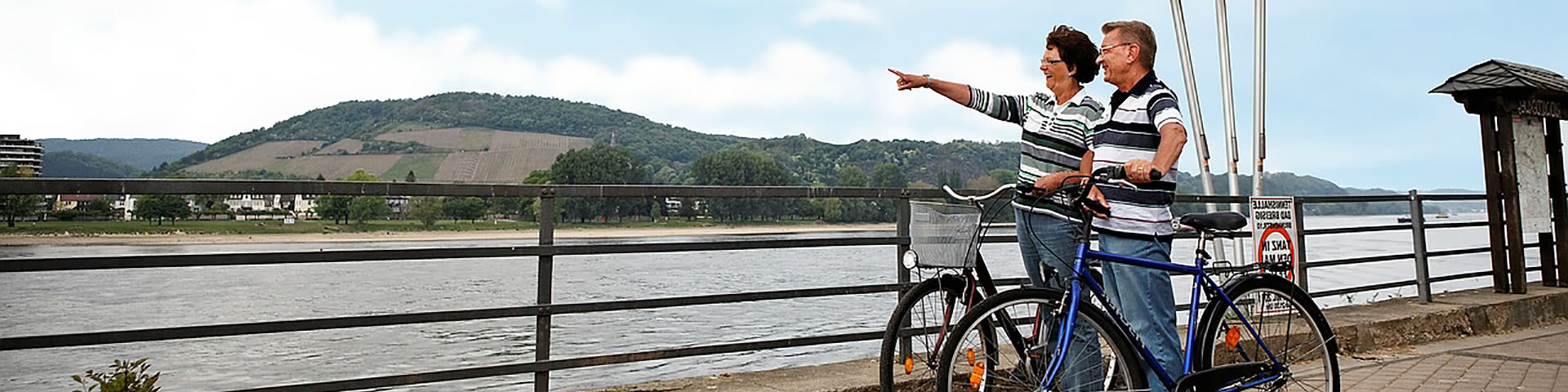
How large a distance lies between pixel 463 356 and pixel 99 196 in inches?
362

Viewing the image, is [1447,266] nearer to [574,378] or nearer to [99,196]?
[574,378]

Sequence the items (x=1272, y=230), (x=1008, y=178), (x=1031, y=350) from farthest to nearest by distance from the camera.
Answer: (x=1008, y=178) → (x=1272, y=230) → (x=1031, y=350)

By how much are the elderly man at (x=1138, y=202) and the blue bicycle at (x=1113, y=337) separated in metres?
0.04

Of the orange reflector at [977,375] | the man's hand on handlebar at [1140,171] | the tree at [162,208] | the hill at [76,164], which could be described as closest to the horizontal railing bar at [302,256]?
the tree at [162,208]

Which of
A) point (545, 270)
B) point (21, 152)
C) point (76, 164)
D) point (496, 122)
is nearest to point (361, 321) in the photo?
point (545, 270)

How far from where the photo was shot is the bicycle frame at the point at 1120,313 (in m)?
2.65

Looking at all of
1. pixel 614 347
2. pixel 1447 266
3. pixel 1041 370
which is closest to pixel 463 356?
pixel 614 347

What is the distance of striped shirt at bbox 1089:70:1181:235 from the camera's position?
2789mm

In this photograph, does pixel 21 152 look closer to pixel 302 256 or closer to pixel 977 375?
pixel 302 256

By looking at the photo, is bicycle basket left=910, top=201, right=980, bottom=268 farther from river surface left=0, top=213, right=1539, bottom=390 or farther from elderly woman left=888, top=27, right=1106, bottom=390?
river surface left=0, top=213, right=1539, bottom=390

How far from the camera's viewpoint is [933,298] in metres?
3.19

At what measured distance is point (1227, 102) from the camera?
20.3ft

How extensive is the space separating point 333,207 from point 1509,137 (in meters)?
7.64

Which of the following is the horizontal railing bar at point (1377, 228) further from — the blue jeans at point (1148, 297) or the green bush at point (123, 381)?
the green bush at point (123, 381)
